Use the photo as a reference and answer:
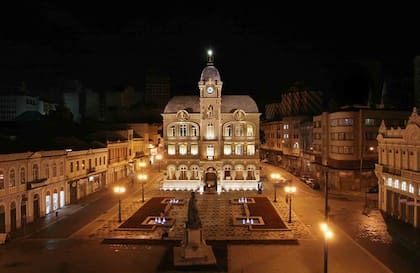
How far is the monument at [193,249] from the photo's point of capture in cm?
3059

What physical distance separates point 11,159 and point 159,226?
1744 cm

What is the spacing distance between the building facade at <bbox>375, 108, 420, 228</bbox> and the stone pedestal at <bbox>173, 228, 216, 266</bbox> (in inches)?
920

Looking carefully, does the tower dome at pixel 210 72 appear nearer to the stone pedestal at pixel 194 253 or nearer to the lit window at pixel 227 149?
the lit window at pixel 227 149

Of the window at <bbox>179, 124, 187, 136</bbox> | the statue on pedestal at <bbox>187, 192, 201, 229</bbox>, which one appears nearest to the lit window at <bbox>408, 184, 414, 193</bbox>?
the statue on pedestal at <bbox>187, 192, 201, 229</bbox>

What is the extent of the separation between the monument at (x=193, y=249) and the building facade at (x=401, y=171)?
76.5 feet

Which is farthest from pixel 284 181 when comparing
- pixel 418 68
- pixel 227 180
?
pixel 418 68

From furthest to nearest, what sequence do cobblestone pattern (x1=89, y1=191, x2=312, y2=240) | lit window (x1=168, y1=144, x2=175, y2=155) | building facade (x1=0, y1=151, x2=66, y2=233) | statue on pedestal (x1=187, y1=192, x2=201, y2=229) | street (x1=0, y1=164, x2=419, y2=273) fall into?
lit window (x1=168, y1=144, x2=175, y2=155) < building facade (x1=0, y1=151, x2=66, y2=233) < cobblestone pattern (x1=89, y1=191, x2=312, y2=240) < statue on pedestal (x1=187, y1=192, x2=201, y2=229) < street (x1=0, y1=164, x2=419, y2=273)

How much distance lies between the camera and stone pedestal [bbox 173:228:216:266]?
3056cm

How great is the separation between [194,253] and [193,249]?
309 millimetres

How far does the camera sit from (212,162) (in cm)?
7381

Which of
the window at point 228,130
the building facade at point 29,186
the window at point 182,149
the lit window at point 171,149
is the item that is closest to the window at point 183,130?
the window at point 182,149

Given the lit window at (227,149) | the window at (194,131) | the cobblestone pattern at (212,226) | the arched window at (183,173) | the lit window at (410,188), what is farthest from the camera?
the window at (194,131)

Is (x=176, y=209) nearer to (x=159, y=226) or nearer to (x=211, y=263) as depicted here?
(x=159, y=226)

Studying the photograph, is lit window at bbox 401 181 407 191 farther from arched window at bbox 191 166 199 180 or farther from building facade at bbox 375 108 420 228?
arched window at bbox 191 166 199 180
